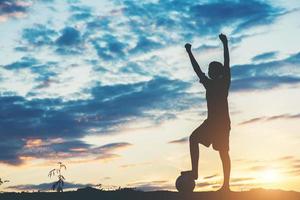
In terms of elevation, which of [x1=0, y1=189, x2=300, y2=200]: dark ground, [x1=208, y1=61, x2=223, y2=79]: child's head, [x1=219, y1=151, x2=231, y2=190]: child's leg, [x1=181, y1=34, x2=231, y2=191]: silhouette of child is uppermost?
[x1=208, y1=61, x2=223, y2=79]: child's head

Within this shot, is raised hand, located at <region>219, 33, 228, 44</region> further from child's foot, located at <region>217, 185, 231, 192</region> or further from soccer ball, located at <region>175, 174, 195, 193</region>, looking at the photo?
child's foot, located at <region>217, 185, 231, 192</region>

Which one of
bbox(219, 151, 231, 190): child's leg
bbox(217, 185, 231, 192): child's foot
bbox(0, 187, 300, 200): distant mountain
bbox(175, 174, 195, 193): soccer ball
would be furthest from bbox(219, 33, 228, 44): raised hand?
bbox(0, 187, 300, 200): distant mountain

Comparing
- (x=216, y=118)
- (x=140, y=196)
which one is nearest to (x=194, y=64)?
(x=216, y=118)

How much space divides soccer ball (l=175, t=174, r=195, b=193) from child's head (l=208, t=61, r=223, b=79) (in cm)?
263

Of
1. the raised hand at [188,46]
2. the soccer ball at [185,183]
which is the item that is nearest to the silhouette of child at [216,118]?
the soccer ball at [185,183]

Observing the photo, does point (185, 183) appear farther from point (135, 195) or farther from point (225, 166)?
point (135, 195)

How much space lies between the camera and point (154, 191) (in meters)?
13.4

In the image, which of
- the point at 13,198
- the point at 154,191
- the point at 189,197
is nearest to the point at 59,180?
the point at 13,198

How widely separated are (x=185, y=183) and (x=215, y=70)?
9.75 ft

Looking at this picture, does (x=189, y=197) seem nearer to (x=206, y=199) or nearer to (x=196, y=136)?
(x=206, y=199)

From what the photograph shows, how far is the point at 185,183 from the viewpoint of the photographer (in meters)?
12.7

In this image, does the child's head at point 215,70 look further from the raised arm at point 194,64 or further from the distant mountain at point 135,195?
the distant mountain at point 135,195

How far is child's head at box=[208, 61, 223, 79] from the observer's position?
12.6 metres

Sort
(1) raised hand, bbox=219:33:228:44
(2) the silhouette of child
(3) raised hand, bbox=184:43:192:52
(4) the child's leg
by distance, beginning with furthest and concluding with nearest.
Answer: (3) raised hand, bbox=184:43:192:52 < (4) the child's leg < (1) raised hand, bbox=219:33:228:44 < (2) the silhouette of child
